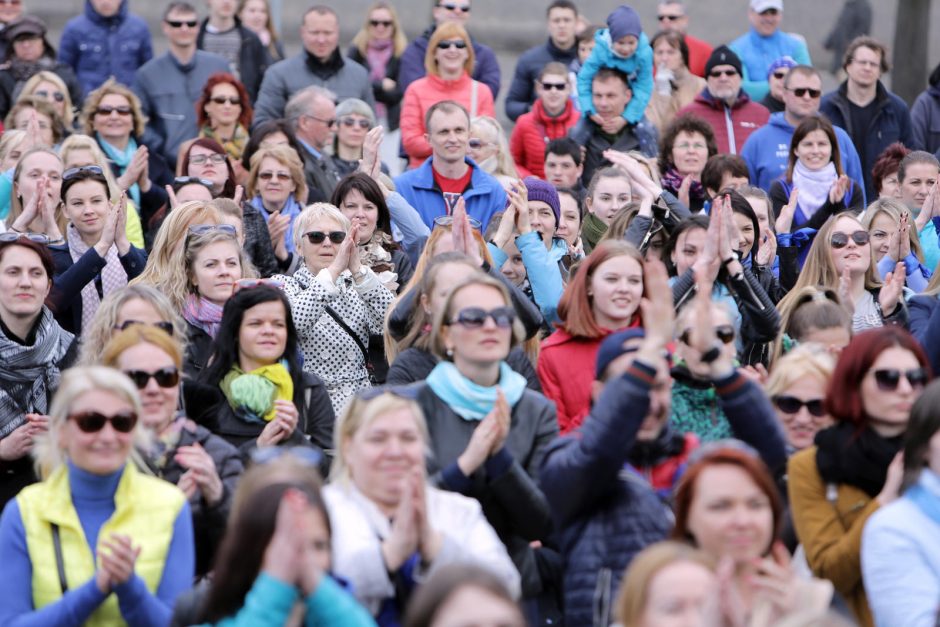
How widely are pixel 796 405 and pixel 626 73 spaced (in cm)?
660

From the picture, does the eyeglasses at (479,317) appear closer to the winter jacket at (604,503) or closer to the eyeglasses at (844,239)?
the winter jacket at (604,503)

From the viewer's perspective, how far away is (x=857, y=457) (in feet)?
19.6

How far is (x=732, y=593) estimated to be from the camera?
15.0 ft

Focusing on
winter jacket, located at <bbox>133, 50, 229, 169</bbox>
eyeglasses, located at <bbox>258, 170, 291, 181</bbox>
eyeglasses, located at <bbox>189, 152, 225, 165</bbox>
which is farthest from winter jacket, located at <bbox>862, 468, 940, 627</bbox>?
winter jacket, located at <bbox>133, 50, 229, 169</bbox>

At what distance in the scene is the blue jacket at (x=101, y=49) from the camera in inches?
587

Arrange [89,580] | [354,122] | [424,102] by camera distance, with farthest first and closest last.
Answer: [424,102], [354,122], [89,580]

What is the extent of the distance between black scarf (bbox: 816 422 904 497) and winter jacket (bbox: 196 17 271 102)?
989 cm

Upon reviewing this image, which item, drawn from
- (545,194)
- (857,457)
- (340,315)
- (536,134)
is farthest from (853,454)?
(536,134)

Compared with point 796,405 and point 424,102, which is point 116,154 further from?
point 796,405

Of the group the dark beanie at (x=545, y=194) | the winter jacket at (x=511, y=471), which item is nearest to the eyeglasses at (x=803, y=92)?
the dark beanie at (x=545, y=194)

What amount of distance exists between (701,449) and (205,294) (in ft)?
11.9

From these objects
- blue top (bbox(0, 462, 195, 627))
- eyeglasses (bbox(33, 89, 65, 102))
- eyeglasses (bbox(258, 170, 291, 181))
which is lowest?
blue top (bbox(0, 462, 195, 627))

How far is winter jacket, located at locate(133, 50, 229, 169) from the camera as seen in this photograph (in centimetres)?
1370

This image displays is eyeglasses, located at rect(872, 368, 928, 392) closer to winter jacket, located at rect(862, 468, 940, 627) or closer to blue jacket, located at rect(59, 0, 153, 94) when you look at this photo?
winter jacket, located at rect(862, 468, 940, 627)
